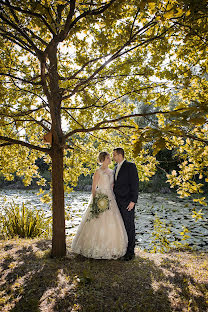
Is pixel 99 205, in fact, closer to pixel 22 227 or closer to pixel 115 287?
pixel 115 287

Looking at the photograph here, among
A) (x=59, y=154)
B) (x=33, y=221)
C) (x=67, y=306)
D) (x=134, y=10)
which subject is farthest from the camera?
(x=33, y=221)

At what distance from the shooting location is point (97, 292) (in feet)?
7.45

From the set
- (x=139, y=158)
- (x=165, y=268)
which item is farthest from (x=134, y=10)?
(x=165, y=268)

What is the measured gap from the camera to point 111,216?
11.0 ft

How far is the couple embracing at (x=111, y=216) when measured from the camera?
3212 mm

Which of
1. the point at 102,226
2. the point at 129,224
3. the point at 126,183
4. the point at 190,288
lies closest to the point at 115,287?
the point at 190,288

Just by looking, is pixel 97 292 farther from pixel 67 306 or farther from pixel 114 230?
pixel 114 230

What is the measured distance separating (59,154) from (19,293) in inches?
69.2

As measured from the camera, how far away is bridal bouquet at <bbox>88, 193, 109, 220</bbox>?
3367 mm

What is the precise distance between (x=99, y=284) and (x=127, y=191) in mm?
1420

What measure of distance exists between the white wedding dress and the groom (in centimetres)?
8

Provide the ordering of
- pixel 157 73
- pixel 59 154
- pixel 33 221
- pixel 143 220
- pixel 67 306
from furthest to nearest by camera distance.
A: 1. pixel 143 220
2. pixel 33 221
3. pixel 157 73
4. pixel 59 154
5. pixel 67 306

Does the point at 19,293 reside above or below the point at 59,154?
below

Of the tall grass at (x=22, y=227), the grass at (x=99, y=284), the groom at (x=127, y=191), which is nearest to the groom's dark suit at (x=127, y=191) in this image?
the groom at (x=127, y=191)
